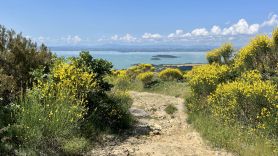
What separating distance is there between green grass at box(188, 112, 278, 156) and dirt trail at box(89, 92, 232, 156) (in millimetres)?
227

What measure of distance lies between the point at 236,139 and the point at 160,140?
185 centimetres

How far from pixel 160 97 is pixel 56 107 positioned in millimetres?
10736

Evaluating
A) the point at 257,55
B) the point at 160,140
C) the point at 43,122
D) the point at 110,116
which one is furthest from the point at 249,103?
the point at 257,55

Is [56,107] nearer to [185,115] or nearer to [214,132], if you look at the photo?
[214,132]

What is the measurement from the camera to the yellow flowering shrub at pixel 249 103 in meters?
8.92

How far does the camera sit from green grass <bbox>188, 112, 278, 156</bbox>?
8.09m

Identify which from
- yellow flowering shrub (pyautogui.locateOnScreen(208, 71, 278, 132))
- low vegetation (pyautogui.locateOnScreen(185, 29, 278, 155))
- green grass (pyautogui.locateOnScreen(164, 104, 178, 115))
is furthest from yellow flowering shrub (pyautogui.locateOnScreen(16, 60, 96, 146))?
green grass (pyautogui.locateOnScreen(164, 104, 178, 115))

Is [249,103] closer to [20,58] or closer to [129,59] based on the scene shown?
[20,58]

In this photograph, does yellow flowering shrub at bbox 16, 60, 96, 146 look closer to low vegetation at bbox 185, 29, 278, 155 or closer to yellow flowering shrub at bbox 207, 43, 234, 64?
low vegetation at bbox 185, 29, 278, 155

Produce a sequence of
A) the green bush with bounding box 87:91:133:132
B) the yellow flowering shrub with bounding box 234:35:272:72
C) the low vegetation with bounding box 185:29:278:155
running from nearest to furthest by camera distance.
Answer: the low vegetation with bounding box 185:29:278:155 < the green bush with bounding box 87:91:133:132 < the yellow flowering shrub with bounding box 234:35:272:72

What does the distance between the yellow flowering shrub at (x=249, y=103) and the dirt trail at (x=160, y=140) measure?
39.7 inches

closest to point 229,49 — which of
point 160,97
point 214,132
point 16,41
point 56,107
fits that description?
point 160,97

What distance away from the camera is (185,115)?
1359 cm

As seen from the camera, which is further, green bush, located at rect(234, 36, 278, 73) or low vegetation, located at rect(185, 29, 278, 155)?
green bush, located at rect(234, 36, 278, 73)
